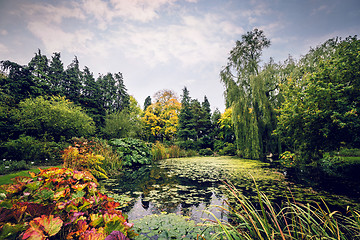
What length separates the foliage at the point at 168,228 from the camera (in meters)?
1.97

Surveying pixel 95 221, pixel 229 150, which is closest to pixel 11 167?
pixel 95 221

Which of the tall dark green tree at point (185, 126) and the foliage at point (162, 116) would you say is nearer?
the tall dark green tree at point (185, 126)

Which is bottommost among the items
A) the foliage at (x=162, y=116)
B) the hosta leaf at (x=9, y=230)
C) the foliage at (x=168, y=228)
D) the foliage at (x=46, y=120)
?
the foliage at (x=168, y=228)

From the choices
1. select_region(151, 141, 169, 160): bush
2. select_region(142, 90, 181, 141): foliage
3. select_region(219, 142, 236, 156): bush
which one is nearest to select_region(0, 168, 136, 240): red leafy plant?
select_region(151, 141, 169, 160): bush

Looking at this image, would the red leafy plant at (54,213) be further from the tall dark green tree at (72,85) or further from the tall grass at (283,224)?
the tall dark green tree at (72,85)

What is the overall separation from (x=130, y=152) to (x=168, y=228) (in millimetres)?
6968

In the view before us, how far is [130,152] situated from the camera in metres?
8.52

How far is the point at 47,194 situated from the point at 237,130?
450 inches

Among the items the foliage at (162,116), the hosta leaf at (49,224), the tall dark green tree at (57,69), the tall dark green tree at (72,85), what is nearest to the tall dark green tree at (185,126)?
the foliage at (162,116)

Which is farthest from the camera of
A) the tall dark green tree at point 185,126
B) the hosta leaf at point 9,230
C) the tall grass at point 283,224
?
the tall dark green tree at point 185,126

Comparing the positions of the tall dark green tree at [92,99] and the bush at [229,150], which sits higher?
the tall dark green tree at [92,99]

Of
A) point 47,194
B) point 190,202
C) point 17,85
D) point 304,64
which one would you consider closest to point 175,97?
point 304,64

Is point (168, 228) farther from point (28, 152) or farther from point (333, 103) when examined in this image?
point (28, 152)

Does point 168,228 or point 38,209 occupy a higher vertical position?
point 38,209
